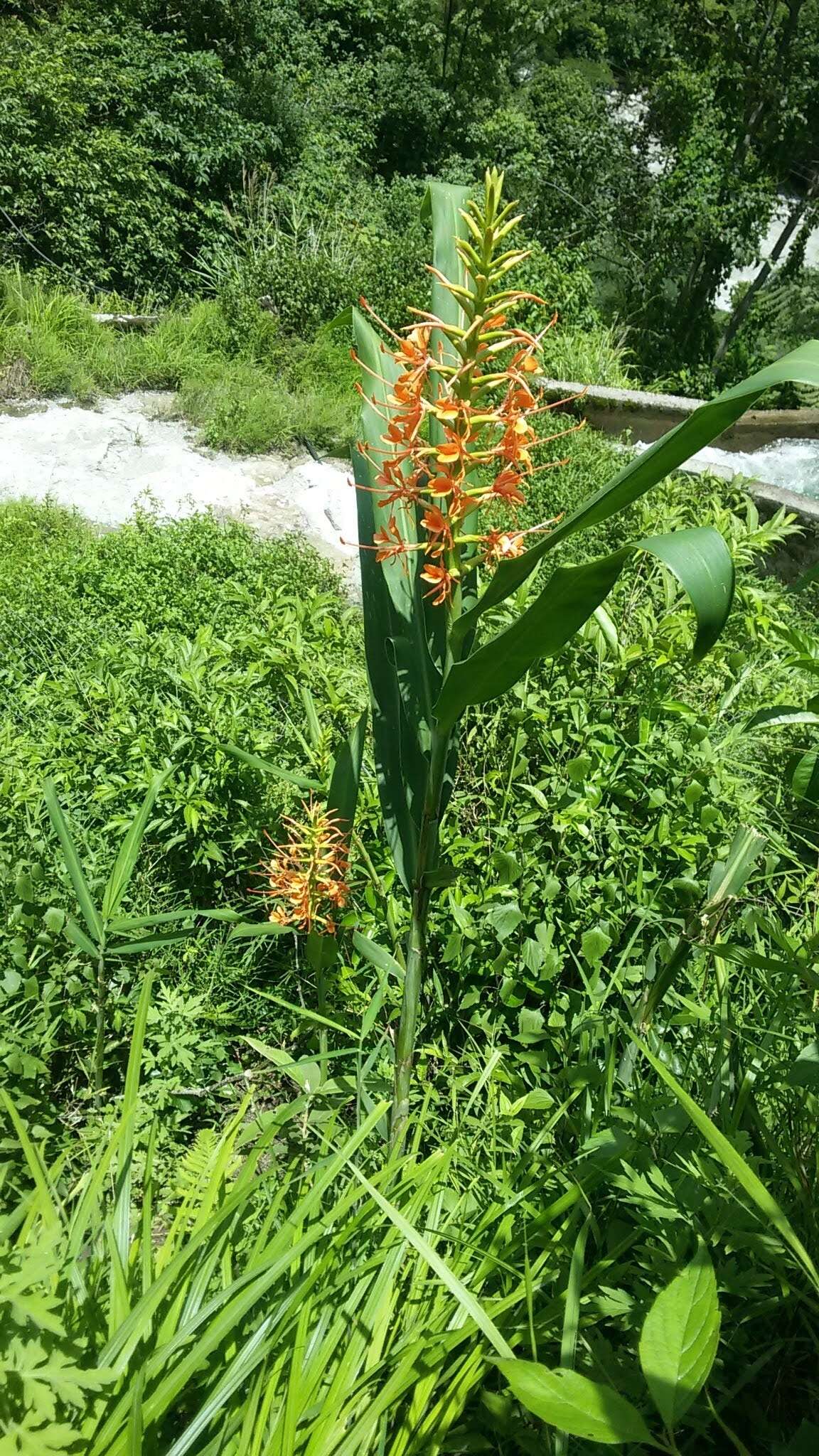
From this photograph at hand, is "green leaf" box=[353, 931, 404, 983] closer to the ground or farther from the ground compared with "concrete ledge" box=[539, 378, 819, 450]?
closer to the ground

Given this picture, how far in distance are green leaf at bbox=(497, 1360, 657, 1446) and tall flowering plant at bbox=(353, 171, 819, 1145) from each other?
0.53 metres

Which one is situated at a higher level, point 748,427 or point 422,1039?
point 748,427

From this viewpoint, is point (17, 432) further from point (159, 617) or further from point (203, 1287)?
point (203, 1287)

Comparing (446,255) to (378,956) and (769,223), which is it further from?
(769,223)

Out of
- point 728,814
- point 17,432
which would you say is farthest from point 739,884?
point 17,432

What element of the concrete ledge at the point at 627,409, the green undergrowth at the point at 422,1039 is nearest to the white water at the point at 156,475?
the green undergrowth at the point at 422,1039

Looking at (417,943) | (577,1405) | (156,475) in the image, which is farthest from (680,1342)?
(156,475)

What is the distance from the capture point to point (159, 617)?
2.96 m

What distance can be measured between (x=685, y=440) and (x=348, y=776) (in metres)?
0.78

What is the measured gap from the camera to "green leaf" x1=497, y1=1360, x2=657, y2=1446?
0.70 metres

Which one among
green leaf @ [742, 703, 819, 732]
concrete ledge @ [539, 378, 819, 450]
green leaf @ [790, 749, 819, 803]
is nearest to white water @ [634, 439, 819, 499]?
concrete ledge @ [539, 378, 819, 450]

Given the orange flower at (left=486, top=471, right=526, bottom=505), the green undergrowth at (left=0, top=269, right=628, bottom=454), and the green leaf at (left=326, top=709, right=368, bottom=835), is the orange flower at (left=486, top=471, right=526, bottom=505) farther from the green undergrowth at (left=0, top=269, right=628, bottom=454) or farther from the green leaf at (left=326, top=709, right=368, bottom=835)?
the green undergrowth at (left=0, top=269, right=628, bottom=454)

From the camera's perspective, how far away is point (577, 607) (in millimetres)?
858

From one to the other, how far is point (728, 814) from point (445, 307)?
1281 mm
